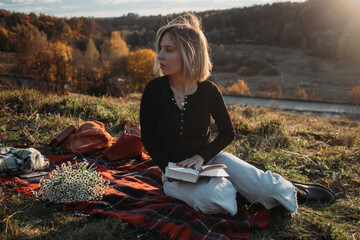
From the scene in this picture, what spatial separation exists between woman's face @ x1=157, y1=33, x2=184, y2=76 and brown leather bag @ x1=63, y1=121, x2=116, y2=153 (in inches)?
73.5

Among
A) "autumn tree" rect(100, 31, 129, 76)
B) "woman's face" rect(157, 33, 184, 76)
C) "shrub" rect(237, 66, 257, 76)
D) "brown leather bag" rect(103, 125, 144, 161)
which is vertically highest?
"woman's face" rect(157, 33, 184, 76)

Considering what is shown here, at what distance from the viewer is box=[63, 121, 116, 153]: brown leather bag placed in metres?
3.78

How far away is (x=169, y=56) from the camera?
2.36 m

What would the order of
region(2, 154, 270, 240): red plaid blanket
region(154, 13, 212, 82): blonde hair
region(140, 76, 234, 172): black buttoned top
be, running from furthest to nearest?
region(140, 76, 234, 172): black buttoned top → region(154, 13, 212, 82): blonde hair → region(2, 154, 270, 240): red plaid blanket

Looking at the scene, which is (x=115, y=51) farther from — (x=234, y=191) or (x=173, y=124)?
(x=234, y=191)

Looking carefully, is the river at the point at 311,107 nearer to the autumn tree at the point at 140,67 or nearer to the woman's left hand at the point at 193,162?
the woman's left hand at the point at 193,162

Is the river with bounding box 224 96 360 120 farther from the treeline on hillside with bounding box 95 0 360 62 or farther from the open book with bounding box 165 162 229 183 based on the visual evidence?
the treeline on hillside with bounding box 95 0 360 62

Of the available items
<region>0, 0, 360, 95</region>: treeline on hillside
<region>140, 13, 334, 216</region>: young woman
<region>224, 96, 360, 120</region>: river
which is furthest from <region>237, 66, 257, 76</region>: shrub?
<region>140, 13, 334, 216</region>: young woman

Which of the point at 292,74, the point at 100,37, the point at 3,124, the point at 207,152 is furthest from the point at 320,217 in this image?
the point at 100,37

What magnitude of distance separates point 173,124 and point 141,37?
62602 millimetres

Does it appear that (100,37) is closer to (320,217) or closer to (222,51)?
(222,51)

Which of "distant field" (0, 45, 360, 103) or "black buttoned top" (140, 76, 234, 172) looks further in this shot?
"distant field" (0, 45, 360, 103)

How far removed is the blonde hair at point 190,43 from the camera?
232cm

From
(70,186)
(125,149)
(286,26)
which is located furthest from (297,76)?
(70,186)
